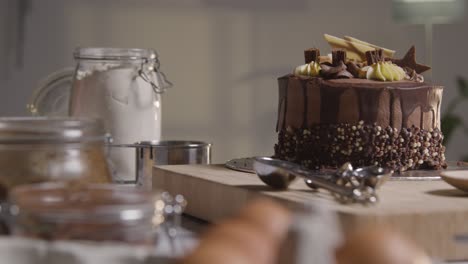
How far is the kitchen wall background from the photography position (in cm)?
402

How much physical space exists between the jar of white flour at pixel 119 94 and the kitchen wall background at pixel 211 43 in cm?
246

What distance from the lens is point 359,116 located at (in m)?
1.37

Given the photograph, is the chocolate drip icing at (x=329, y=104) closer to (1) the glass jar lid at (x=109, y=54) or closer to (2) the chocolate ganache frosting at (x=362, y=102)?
(2) the chocolate ganache frosting at (x=362, y=102)

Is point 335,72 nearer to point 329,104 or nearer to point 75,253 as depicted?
point 329,104

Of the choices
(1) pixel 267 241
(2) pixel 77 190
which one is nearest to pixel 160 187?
(2) pixel 77 190

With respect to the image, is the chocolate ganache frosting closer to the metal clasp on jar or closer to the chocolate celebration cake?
the chocolate celebration cake

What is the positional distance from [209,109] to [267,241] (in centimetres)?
389

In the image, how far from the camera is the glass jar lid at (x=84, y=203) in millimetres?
605

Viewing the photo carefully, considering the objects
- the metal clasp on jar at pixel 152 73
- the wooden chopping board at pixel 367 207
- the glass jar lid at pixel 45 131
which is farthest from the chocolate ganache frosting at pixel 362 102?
the glass jar lid at pixel 45 131

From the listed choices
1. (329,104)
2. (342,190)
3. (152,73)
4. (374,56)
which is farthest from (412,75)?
(342,190)

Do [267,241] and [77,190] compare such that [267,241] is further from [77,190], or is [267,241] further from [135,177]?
[135,177]

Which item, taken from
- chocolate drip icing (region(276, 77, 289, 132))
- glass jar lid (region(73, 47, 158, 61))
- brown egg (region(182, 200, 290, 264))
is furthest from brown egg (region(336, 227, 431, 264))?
glass jar lid (region(73, 47, 158, 61))

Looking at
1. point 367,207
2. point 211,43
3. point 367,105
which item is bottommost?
point 367,207

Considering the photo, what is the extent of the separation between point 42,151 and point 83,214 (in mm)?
289
